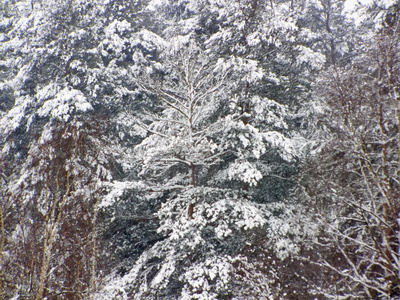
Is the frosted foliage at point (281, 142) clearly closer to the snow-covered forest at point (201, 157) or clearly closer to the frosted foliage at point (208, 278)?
the snow-covered forest at point (201, 157)

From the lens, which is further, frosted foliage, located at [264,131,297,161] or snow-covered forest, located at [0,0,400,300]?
frosted foliage, located at [264,131,297,161]

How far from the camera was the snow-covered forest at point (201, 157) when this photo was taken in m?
Result: 6.15

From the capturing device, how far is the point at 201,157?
7.56 metres

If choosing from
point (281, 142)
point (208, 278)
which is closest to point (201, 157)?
point (281, 142)

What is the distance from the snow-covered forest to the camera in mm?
6152

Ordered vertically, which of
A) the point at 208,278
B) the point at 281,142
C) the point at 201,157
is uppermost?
the point at 281,142

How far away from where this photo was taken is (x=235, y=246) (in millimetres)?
8125

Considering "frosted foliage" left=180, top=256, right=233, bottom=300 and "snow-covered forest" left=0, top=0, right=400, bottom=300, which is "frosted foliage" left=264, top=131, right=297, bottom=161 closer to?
"snow-covered forest" left=0, top=0, right=400, bottom=300

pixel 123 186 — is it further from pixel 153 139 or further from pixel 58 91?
pixel 58 91

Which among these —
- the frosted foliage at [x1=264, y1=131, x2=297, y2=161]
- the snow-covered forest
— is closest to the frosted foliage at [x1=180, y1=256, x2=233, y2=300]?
the snow-covered forest

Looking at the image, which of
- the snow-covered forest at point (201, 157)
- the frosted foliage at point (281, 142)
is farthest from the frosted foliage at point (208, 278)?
the frosted foliage at point (281, 142)

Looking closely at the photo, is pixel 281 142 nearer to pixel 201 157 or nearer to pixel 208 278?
pixel 201 157

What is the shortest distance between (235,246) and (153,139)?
164 inches

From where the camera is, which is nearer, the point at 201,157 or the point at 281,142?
the point at 281,142
